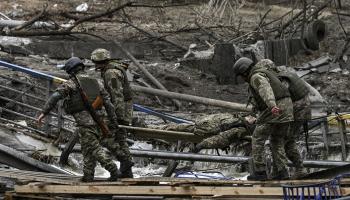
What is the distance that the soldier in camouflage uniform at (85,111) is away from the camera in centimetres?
898

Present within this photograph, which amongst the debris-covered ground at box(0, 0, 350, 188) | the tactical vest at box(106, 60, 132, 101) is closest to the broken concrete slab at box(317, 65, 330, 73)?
the debris-covered ground at box(0, 0, 350, 188)

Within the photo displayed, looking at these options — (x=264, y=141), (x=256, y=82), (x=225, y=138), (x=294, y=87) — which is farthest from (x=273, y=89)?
(x=225, y=138)

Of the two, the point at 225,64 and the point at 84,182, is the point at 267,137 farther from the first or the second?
the point at 225,64

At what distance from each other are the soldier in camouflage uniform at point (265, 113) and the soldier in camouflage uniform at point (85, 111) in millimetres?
1770

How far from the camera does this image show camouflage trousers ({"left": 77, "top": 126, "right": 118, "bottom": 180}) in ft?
29.7

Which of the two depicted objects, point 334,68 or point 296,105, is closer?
point 296,105

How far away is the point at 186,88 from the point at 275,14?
12.1 m

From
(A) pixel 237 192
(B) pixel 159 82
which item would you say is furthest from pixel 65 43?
(A) pixel 237 192

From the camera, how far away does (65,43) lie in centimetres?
1883

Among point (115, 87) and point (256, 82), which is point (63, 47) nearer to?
point (115, 87)

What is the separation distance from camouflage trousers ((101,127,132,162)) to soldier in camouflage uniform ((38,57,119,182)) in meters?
0.25

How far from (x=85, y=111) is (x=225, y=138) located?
2163 mm

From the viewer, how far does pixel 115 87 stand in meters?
9.69

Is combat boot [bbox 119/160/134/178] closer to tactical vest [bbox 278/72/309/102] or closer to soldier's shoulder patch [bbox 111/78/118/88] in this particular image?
soldier's shoulder patch [bbox 111/78/118/88]
